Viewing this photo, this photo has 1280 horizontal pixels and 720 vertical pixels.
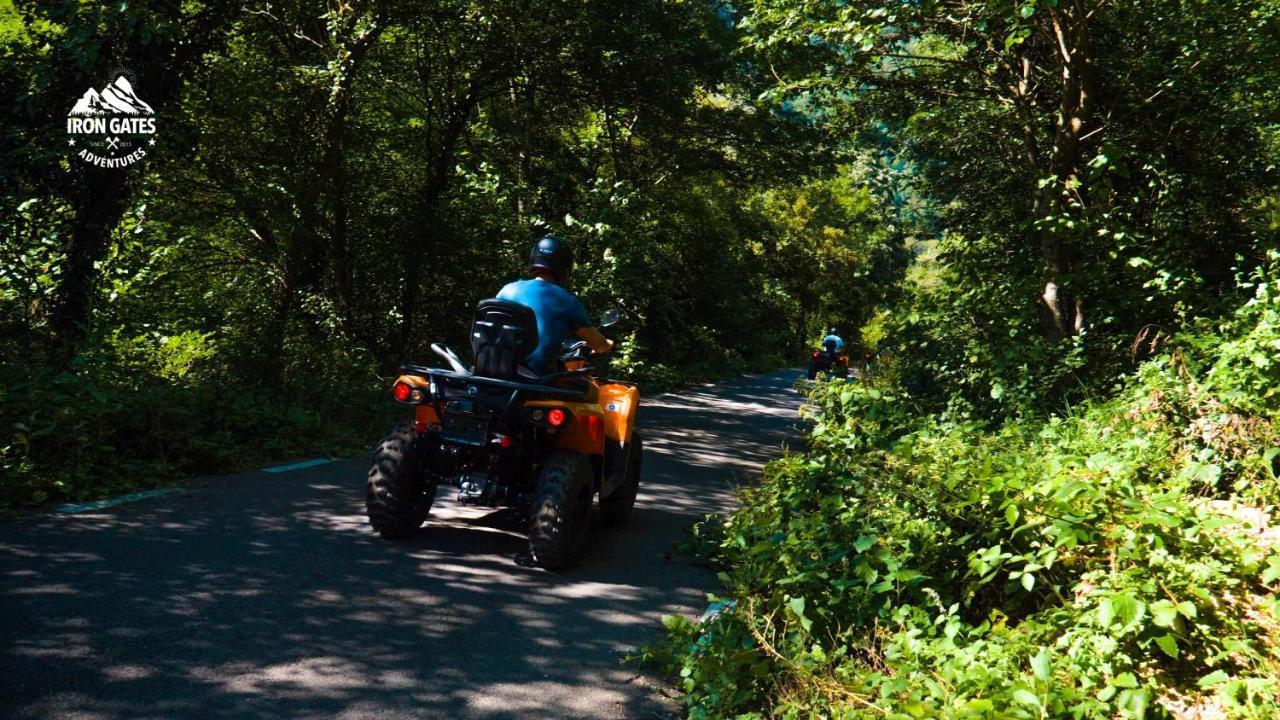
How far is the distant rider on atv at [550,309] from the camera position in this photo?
6125mm

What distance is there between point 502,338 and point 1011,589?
3.13m

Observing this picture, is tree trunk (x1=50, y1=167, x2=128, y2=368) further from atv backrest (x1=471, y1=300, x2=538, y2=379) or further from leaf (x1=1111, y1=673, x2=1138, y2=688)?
leaf (x1=1111, y1=673, x2=1138, y2=688)

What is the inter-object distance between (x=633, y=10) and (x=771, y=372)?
20538mm

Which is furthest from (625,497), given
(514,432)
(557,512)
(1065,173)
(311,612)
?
(1065,173)

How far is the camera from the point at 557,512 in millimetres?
5344

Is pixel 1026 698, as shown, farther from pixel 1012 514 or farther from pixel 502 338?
pixel 502 338

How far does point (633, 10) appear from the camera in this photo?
51.2 feet

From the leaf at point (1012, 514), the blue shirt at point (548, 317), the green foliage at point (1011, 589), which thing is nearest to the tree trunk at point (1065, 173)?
the green foliage at point (1011, 589)

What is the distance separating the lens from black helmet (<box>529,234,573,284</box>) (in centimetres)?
635

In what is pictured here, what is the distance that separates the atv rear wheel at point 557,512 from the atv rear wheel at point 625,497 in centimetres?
111

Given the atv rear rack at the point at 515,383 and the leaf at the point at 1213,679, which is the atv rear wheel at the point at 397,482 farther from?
the leaf at the point at 1213,679

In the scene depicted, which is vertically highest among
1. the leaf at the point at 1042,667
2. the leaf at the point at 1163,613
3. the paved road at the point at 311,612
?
the leaf at the point at 1163,613

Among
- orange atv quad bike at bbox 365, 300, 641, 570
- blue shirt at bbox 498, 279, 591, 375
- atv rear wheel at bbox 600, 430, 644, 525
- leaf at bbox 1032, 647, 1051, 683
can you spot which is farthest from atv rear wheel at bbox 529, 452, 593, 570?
leaf at bbox 1032, 647, 1051, 683

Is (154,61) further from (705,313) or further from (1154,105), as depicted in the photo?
(705,313)
